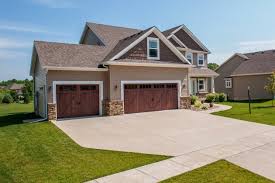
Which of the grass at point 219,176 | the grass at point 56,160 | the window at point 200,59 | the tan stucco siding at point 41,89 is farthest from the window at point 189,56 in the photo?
the grass at point 219,176

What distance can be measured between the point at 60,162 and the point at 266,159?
6.59 m

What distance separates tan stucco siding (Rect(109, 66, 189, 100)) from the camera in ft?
56.9

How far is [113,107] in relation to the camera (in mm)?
17250

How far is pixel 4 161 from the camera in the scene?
320 inches

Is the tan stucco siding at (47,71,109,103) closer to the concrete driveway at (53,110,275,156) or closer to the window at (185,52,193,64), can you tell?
the concrete driveway at (53,110,275,156)

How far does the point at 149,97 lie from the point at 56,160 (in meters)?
11.6

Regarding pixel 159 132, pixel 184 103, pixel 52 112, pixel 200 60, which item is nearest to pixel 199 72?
pixel 200 60

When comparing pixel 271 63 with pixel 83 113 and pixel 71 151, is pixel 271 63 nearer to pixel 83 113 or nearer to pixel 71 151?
pixel 83 113

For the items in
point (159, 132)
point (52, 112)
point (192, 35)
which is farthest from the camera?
point (192, 35)

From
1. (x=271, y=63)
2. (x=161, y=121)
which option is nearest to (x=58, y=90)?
(x=161, y=121)

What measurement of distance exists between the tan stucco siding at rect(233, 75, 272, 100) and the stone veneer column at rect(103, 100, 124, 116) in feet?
72.1

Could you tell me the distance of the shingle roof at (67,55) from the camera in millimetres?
16016

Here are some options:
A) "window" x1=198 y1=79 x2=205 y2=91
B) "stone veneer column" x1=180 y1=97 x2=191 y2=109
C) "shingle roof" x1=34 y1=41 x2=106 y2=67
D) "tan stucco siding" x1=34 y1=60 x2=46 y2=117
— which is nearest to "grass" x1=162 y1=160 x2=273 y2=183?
"shingle roof" x1=34 y1=41 x2=106 y2=67

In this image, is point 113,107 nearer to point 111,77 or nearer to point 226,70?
point 111,77
